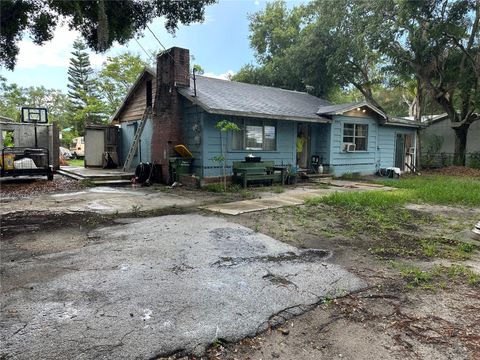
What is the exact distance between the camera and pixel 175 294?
294 cm

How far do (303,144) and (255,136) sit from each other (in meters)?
3.10

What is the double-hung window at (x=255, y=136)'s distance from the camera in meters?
11.6

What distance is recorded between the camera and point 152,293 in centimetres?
295

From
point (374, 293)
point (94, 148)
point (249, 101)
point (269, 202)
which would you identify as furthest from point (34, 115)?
point (374, 293)

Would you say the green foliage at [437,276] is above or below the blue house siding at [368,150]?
below

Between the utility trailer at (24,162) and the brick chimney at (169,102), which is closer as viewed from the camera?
the utility trailer at (24,162)

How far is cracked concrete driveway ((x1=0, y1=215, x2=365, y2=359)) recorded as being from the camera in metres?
2.22

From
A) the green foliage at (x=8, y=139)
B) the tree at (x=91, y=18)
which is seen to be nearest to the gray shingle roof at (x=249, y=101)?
the tree at (x=91, y=18)

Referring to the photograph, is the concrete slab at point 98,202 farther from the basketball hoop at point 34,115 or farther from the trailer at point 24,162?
the basketball hoop at point 34,115

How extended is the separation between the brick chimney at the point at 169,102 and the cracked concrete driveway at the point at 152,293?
683 centimetres

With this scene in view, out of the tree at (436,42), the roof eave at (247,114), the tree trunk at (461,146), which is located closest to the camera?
the roof eave at (247,114)

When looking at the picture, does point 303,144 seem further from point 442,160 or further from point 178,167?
point 442,160

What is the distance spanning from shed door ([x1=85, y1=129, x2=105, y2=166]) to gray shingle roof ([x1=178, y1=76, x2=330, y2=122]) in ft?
21.2

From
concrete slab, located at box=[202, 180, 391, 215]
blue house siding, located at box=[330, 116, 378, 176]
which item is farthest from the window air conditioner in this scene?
concrete slab, located at box=[202, 180, 391, 215]
